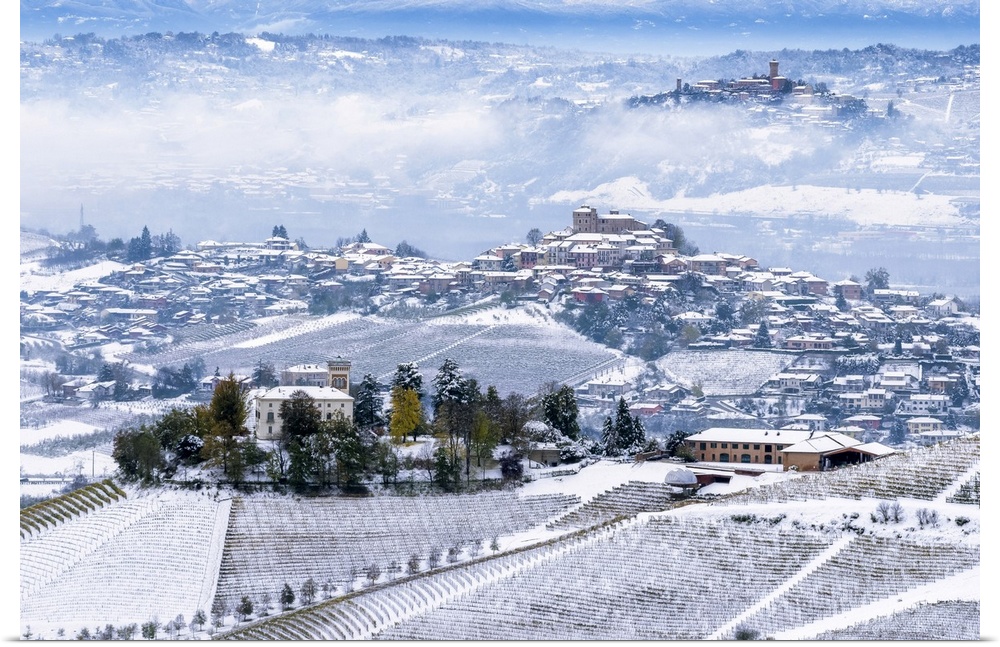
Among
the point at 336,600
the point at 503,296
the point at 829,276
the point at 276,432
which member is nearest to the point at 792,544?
the point at 336,600

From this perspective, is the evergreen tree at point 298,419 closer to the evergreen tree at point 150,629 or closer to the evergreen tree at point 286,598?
the evergreen tree at point 286,598

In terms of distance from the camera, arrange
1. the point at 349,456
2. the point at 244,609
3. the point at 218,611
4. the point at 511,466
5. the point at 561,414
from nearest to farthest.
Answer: the point at 218,611, the point at 244,609, the point at 349,456, the point at 511,466, the point at 561,414

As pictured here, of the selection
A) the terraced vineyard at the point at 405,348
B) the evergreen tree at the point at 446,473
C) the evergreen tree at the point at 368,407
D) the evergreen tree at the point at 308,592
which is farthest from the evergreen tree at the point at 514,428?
the terraced vineyard at the point at 405,348

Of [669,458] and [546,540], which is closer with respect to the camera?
[546,540]

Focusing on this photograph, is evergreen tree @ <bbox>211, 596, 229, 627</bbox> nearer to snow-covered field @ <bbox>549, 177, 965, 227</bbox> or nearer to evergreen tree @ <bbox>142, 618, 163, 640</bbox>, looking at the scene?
evergreen tree @ <bbox>142, 618, 163, 640</bbox>

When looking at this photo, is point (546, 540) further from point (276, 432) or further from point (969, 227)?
point (969, 227)

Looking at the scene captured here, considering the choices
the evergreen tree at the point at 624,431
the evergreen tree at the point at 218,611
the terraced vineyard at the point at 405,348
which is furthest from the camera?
the terraced vineyard at the point at 405,348

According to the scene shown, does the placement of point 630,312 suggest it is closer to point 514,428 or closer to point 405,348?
point 405,348

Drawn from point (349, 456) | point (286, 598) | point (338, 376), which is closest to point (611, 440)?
point (349, 456)
